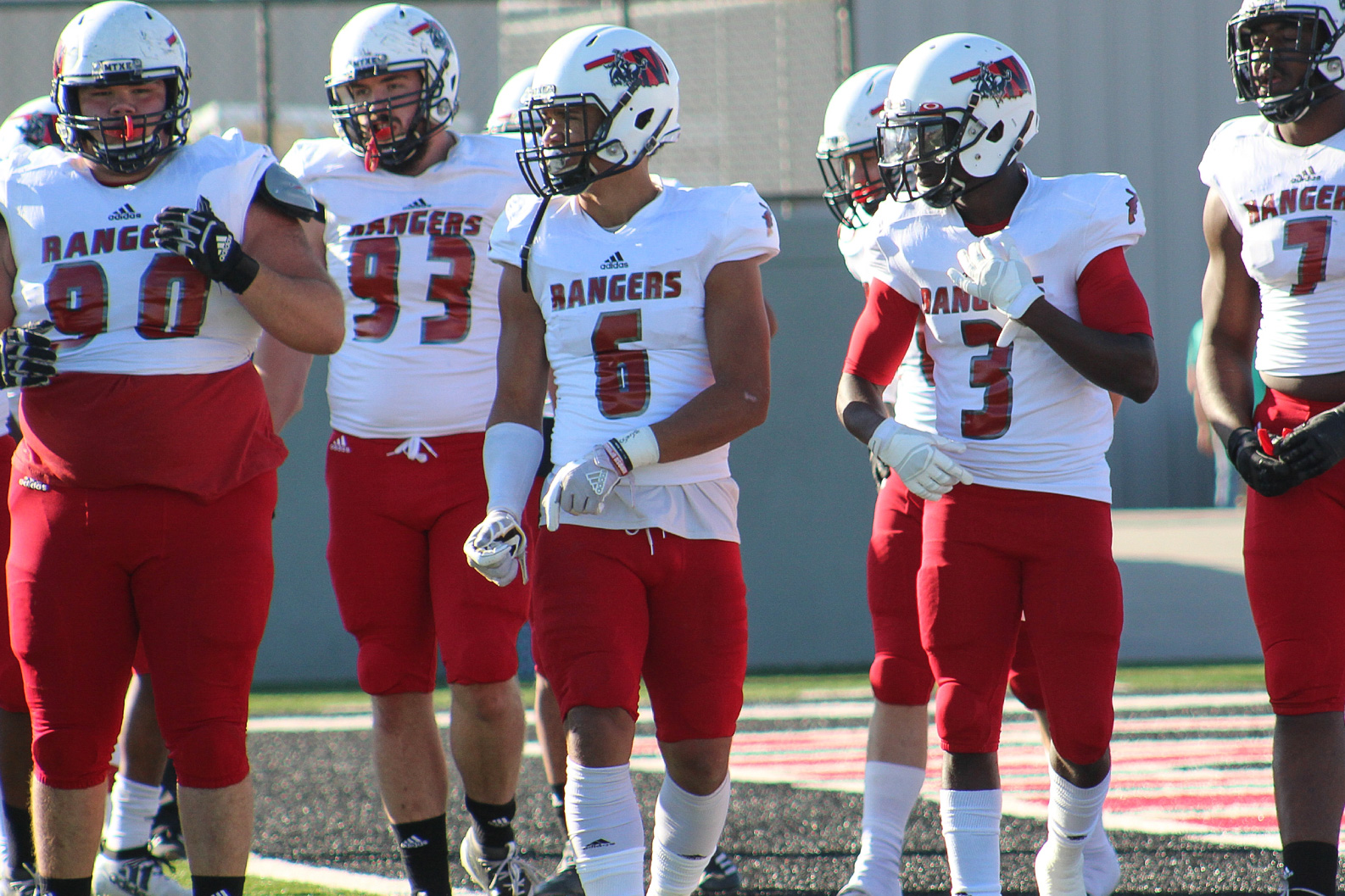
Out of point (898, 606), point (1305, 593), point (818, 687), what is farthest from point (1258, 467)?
point (818, 687)

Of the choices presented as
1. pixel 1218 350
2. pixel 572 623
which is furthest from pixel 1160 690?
pixel 572 623

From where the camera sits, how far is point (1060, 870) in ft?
11.6

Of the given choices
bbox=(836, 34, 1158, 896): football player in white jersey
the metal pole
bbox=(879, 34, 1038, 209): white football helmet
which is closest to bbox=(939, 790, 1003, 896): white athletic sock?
bbox=(836, 34, 1158, 896): football player in white jersey

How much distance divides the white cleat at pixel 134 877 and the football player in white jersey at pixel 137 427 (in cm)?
98

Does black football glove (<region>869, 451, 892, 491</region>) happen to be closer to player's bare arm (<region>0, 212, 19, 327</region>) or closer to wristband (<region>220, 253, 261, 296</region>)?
wristband (<region>220, 253, 261, 296</region>)

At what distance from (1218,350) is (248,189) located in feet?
7.70

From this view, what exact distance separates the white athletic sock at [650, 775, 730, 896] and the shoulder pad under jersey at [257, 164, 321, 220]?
58.8 inches

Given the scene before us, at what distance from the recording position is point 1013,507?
11.2ft

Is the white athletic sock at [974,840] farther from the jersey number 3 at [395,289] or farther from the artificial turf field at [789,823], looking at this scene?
the jersey number 3 at [395,289]

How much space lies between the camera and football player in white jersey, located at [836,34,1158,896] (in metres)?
3.32

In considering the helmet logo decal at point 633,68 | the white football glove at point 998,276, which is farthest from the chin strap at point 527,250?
the white football glove at point 998,276

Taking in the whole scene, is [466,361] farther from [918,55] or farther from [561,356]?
[918,55]

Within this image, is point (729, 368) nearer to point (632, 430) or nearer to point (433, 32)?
point (632, 430)

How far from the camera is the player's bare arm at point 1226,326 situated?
3.70 m
